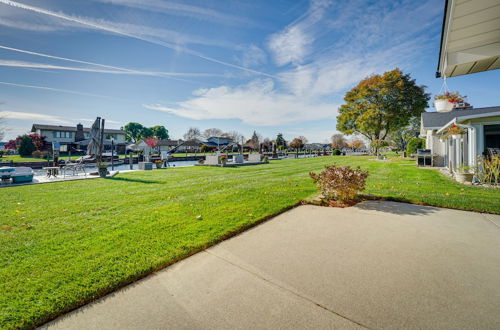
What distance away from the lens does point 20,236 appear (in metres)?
3.67

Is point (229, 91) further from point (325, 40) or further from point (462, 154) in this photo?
point (462, 154)

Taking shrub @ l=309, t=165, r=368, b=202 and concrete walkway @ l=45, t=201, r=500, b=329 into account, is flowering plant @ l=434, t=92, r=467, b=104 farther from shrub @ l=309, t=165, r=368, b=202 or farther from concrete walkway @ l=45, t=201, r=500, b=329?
concrete walkway @ l=45, t=201, r=500, b=329

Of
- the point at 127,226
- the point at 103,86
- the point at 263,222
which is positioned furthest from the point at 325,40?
the point at 103,86

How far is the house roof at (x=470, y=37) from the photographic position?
95.5 inches

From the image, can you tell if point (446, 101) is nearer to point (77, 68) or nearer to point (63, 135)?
point (77, 68)

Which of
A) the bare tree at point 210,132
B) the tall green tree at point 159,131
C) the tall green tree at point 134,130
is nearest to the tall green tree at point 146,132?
the tall green tree at point 134,130

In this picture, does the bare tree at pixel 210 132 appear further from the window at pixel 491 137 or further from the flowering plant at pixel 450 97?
the flowering plant at pixel 450 97

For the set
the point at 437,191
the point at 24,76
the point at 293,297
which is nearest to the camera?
the point at 293,297

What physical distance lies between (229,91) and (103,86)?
12.6 metres

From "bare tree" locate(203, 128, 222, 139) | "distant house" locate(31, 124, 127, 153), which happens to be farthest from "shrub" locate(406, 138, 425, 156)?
"bare tree" locate(203, 128, 222, 139)

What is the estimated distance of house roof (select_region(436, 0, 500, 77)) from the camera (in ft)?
7.96

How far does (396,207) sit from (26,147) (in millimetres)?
47600

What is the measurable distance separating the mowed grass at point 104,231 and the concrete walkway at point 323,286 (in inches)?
11.9

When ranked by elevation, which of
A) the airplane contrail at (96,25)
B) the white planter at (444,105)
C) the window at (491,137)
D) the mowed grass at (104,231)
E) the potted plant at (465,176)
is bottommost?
the mowed grass at (104,231)
